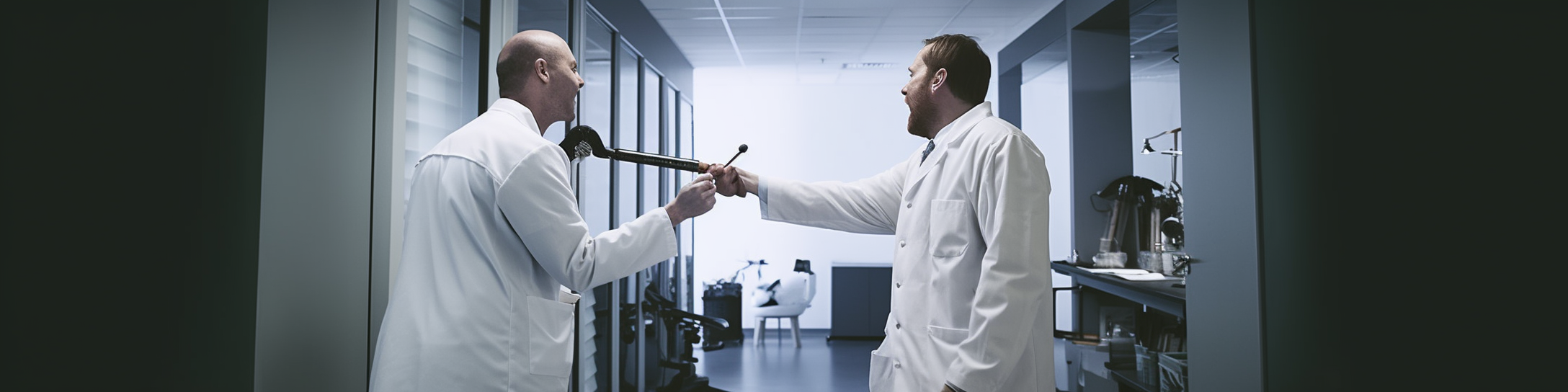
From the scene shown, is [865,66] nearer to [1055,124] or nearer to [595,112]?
[1055,124]

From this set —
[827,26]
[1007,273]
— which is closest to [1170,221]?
[1007,273]

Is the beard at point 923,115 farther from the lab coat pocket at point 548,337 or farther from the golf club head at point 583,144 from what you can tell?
the lab coat pocket at point 548,337

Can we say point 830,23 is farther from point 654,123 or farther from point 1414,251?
point 1414,251

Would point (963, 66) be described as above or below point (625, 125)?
below

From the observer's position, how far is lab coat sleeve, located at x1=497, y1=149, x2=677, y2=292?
1.48 m

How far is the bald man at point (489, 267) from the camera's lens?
1435mm

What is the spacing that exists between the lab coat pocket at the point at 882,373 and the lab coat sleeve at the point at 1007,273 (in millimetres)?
241

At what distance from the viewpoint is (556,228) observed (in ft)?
4.91

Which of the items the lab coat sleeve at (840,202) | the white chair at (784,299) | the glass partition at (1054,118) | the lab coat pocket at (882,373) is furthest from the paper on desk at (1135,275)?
the white chair at (784,299)

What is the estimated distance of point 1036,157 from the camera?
166 cm

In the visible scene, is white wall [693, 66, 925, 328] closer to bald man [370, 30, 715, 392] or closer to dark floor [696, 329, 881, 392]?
dark floor [696, 329, 881, 392]

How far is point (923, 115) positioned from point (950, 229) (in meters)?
0.41

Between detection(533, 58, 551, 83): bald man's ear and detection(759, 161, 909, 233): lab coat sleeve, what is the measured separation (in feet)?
2.38

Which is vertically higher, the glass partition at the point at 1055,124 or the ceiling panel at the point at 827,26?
the ceiling panel at the point at 827,26
